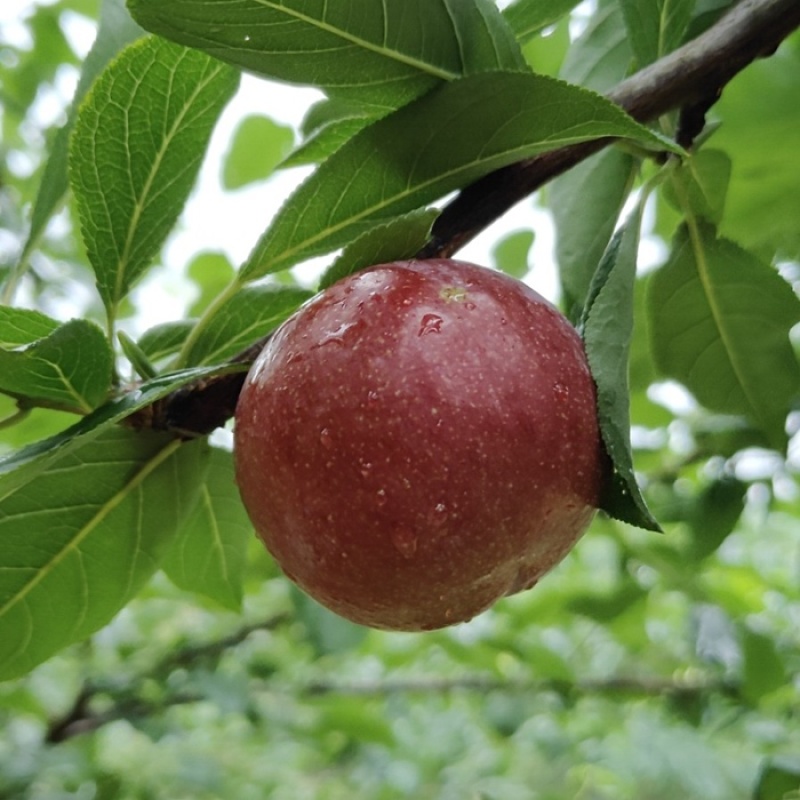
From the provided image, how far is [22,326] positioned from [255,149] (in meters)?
0.76

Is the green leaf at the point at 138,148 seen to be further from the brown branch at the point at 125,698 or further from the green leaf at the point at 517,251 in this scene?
the brown branch at the point at 125,698

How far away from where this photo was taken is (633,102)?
62cm

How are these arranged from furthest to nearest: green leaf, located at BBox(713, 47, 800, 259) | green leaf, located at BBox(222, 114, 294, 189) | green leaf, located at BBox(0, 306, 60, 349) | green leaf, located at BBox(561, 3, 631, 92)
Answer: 1. green leaf, located at BBox(222, 114, 294, 189)
2. green leaf, located at BBox(713, 47, 800, 259)
3. green leaf, located at BBox(561, 3, 631, 92)
4. green leaf, located at BBox(0, 306, 60, 349)

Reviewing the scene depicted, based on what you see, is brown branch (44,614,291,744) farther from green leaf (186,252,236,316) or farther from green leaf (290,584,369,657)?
green leaf (186,252,236,316)

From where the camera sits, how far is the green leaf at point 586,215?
806mm

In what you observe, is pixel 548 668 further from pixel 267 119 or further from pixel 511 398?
pixel 511 398

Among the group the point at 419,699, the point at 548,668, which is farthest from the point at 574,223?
the point at 419,699

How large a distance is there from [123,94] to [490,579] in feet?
1.32

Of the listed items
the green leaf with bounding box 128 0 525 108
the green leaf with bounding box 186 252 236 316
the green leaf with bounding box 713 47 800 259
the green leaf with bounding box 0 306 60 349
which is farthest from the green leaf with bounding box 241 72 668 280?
the green leaf with bounding box 186 252 236 316

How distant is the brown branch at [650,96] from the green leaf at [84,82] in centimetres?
30

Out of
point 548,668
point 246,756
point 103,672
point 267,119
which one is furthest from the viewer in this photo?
point 246,756

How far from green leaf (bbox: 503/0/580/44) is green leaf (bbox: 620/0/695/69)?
0.28 ft

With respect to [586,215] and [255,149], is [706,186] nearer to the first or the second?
[586,215]

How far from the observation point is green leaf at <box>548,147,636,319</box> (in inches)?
31.7
